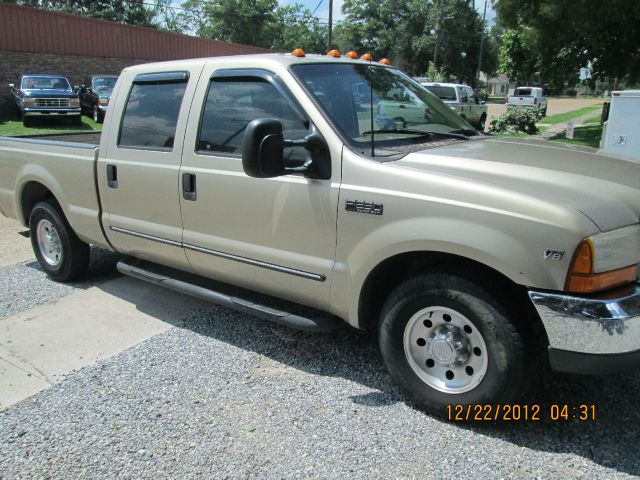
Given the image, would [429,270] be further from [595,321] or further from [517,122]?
[517,122]

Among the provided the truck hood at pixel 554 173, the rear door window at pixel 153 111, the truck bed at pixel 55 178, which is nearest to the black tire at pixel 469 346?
the truck hood at pixel 554 173

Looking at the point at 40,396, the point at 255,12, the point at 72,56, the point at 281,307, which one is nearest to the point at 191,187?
the point at 281,307

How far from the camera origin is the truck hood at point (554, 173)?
262 centimetres

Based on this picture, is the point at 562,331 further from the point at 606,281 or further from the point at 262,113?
the point at 262,113

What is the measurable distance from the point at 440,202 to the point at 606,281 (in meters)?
0.83

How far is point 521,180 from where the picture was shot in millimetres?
2816

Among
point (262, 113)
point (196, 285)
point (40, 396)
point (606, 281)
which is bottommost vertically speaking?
point (40, 396)

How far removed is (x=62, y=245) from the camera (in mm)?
5199

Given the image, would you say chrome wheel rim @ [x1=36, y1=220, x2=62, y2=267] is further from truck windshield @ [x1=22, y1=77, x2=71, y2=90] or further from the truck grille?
truck windshield @ [x1=22, y1=77, x2=71, y2=90]

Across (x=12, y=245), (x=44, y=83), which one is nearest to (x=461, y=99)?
(x=44, y=83)

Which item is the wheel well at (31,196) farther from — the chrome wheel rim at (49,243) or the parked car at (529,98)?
the parked car at (529,98)

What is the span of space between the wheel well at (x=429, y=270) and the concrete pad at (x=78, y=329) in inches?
74.1

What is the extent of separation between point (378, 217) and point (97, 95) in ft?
67.1

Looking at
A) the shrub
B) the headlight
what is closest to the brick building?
the shrub
